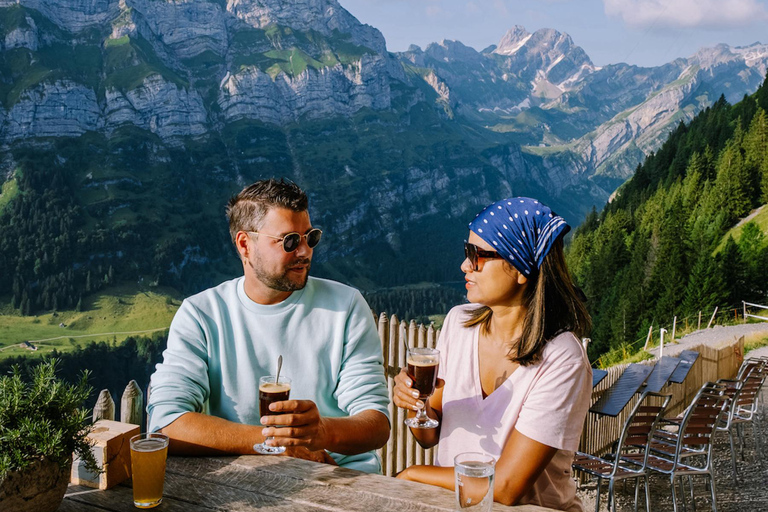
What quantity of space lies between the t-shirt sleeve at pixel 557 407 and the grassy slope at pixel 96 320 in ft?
406

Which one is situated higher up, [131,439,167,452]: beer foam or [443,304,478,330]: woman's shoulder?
[443,304,478,330]: woman's shoulder

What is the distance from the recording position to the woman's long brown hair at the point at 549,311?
283cm

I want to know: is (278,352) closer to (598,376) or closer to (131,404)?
(131,404)

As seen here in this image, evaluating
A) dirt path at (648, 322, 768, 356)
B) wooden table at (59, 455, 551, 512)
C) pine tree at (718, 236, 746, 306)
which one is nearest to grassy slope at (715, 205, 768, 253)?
pine tree at (718, 236, 746, 306)

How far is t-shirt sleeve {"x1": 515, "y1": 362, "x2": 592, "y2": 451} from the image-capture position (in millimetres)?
2631

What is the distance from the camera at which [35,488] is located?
1.90m

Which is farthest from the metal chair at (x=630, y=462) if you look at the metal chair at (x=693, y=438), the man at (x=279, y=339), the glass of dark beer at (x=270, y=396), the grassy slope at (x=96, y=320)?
the grassy slope at (x=96, y=320)

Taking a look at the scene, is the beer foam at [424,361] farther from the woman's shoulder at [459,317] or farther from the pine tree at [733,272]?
the pine tree at [733,272]

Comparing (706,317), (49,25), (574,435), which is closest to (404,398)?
(574,435)

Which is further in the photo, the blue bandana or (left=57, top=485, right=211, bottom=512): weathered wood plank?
the blue bandana

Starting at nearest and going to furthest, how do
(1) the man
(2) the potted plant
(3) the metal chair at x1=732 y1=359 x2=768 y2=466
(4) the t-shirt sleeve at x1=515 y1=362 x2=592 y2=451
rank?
(2) the potted plant, (4) the t-shirt sleeve at x1=515 y1=362 x2=592 y2=451, (1) the man, (3) the metal chair at x1=732 y1=359 x2=768 y2=466

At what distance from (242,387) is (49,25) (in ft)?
751

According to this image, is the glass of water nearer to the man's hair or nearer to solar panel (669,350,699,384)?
the man's hair

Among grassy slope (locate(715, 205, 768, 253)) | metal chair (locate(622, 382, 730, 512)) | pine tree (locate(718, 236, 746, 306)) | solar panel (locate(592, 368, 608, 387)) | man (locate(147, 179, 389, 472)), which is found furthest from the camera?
grassy slope (locate(715, 205, 768, 253))
